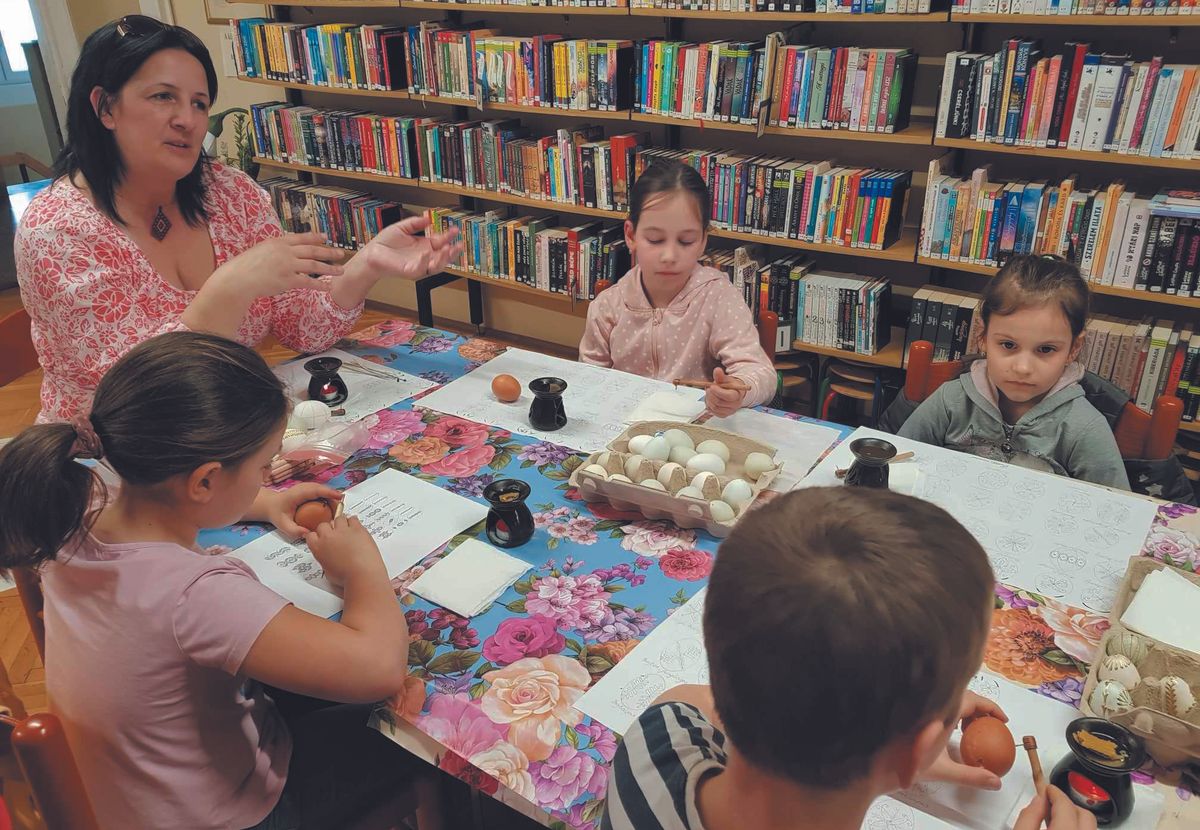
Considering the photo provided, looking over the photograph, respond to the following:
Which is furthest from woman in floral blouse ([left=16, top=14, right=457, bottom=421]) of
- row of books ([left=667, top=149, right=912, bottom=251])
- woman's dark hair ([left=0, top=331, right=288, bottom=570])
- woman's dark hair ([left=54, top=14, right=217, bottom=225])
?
row of books ([left=667, top=149, right=912, bottom=251])

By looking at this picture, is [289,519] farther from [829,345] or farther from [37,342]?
[829,345]

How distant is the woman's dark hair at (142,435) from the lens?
0.88 meters

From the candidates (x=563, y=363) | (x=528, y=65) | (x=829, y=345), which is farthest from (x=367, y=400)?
(x=528, y=65)

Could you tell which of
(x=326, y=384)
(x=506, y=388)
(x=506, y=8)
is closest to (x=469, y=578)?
(x=506, y=388)

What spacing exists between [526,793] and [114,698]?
0.46 metres

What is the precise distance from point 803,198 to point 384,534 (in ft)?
7.07

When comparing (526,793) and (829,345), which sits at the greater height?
(526,793)

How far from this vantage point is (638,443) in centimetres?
139

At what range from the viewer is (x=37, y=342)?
1674 mm

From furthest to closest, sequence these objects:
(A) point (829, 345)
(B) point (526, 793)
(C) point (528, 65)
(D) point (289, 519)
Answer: (C) point (528, 65) < (A) point (829, 345) < (D) point (289, 519) < (B) point (526, 793)

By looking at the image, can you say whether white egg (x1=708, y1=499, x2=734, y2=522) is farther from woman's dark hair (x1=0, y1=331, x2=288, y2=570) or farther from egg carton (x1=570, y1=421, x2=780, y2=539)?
woman's dark hair (x1=0, y1=331, x2=288, y2=570)

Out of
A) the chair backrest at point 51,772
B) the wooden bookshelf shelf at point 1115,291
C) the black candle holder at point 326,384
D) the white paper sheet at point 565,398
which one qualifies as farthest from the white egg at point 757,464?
the wooden bookshelf shelf at point 1115,291

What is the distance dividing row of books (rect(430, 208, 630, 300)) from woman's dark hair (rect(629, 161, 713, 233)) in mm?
1455

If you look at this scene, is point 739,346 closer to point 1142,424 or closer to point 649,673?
point 1142,424
